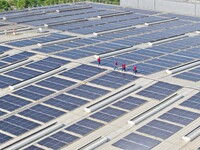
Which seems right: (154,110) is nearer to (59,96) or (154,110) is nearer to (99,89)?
(99,89)

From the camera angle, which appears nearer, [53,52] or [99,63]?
[99,63]

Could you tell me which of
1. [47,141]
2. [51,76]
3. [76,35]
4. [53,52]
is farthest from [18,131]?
[76,35]

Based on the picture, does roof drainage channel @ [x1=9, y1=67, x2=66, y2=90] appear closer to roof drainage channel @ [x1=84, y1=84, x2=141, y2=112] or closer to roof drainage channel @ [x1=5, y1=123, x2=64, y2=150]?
roof drainage channel @ [x1=84, y1=84, x2=141, y2=112]

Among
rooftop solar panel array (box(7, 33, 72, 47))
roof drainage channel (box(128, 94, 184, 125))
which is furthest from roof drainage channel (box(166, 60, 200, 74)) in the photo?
rooftop solar panel array (box(7, 33, 72, 47))

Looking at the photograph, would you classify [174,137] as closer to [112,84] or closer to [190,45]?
[112,84]

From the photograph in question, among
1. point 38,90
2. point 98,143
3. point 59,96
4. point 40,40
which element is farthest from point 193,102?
point 40,40

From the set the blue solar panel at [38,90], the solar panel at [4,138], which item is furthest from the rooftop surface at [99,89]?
the solar panel at [4,138]
